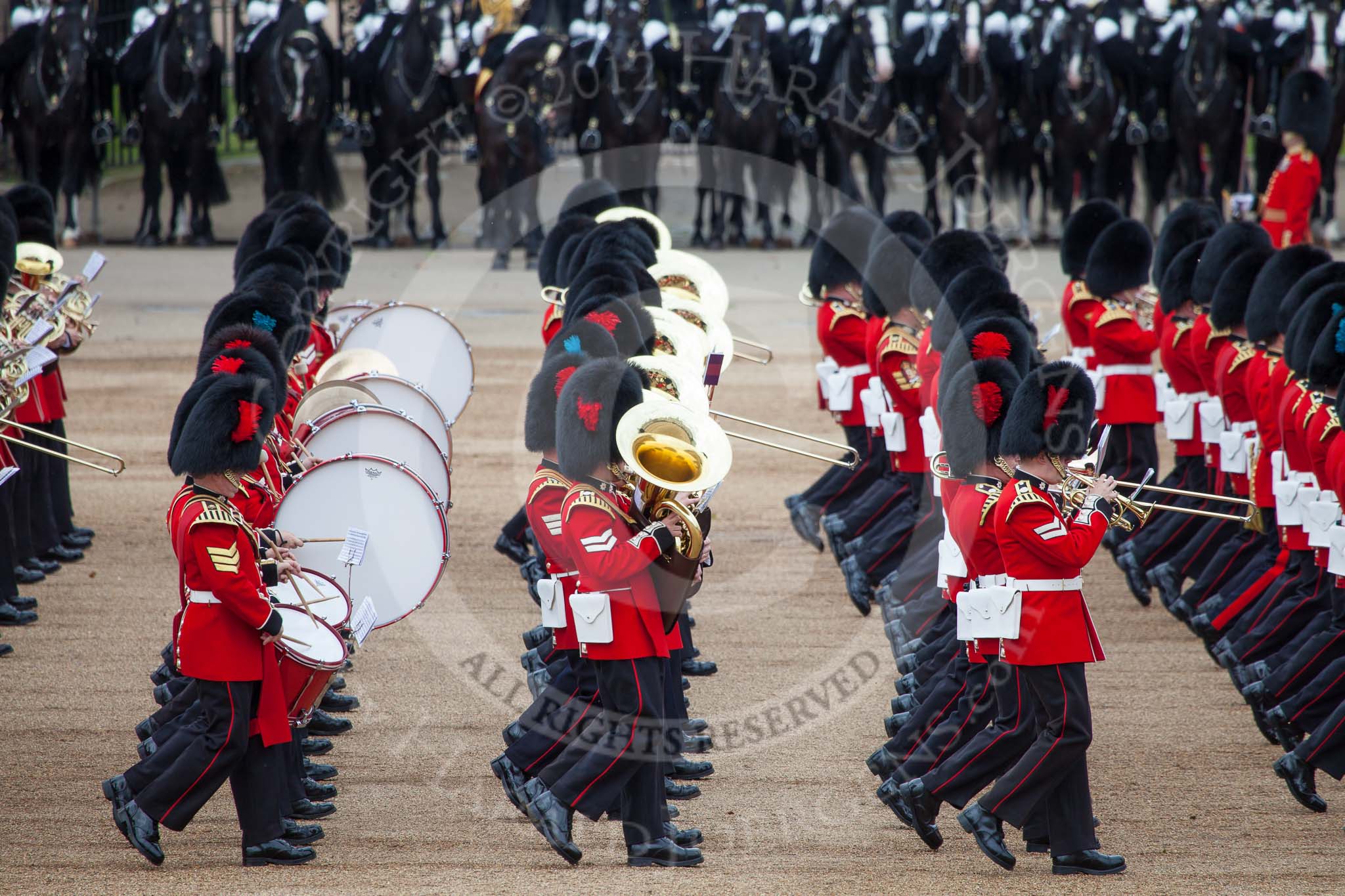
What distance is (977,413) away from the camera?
15.8 ft

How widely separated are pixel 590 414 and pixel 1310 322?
7.82 ft

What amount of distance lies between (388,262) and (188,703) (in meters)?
10.4

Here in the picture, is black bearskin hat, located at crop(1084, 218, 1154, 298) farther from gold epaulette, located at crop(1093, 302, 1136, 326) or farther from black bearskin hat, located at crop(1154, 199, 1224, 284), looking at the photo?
black bearskin hat, located at crop(1154, 199, 1224, 284)

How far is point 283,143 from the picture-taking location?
15.6 meters

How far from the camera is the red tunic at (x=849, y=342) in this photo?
735 cm

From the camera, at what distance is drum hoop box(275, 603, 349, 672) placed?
4465mm

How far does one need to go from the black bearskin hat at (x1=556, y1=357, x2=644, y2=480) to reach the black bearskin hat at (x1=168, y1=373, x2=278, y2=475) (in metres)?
0.77

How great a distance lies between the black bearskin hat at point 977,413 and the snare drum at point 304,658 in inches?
65.9

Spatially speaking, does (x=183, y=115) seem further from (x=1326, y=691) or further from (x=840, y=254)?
(x=1326, y=691)

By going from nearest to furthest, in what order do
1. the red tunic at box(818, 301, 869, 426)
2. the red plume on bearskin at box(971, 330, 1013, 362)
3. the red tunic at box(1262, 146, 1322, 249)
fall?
the red plume on bearskin at box(971, 330, 1013, 362) < the red tunic at box(818, 301, 869, 426) < the red tunic at box(1262, 146, 1322, 249)

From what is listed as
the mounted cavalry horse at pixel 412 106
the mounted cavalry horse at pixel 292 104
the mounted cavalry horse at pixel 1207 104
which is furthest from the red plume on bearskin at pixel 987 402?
the mounted cavalry horse at pixel 292 104

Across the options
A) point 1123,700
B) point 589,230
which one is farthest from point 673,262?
point 1123,700

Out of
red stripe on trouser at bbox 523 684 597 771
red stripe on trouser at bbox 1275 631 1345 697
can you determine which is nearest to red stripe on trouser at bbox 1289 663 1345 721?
red stripe on trouser at bbox 1275 631 1345 697

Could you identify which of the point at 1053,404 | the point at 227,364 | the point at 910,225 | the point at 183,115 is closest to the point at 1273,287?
the point at 1053,404
